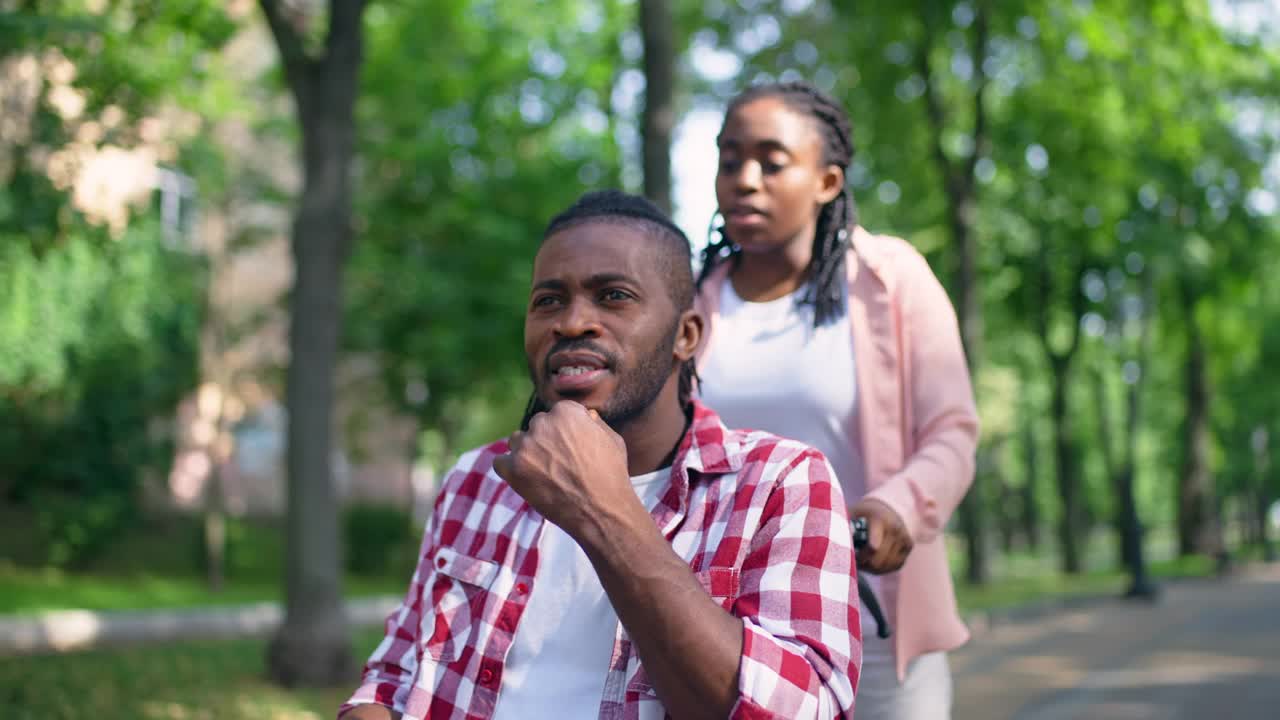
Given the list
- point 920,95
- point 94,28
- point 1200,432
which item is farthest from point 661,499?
point 1200,432

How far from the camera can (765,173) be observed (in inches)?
Answer: 122

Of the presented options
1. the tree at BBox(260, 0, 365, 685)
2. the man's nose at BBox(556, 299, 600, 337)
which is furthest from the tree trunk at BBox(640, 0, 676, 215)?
the man's nose at BBox(556, 299, 600, 337)

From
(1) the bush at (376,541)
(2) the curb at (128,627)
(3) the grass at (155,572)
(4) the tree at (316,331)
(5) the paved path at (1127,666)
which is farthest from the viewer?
(1) the bush at (376,541)

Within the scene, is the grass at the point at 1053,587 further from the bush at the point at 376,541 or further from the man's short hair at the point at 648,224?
the man's short hair at the point at 648,224

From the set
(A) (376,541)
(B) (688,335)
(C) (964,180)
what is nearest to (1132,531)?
(C) (964,180)

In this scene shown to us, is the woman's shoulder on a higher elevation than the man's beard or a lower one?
higher

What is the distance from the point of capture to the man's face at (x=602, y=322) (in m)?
2.16

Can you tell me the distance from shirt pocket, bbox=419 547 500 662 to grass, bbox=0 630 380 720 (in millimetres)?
6845

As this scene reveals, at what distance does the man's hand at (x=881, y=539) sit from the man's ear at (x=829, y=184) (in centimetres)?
84

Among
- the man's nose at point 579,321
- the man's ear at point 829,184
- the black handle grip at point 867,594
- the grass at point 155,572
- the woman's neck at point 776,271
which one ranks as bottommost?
the grass at point 155,572

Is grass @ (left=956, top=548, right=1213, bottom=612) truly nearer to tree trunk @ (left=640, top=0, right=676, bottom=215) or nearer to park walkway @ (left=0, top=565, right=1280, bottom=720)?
park walkway @ (left=0, top=565, right=1280, bottom=720)

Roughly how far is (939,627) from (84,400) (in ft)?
69.9

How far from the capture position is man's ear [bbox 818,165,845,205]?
10.6 ft

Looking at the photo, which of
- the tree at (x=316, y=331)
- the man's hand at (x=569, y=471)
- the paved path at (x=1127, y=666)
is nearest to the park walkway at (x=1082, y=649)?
the paved path at (x=1127, y=666)
